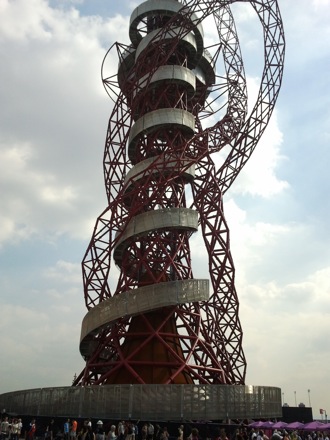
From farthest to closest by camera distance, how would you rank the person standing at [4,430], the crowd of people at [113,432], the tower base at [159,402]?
the tower base at [159,402] → the person standing at [4,430] → the crowd of people at [113,432]

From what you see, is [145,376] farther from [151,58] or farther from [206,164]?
[151,58]

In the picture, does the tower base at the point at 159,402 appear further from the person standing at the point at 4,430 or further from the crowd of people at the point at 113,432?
the person standing at the point at 4,430

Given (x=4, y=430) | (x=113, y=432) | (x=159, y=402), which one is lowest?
(x=4, y=430)

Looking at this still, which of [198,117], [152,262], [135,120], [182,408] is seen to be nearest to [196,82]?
[198,117]

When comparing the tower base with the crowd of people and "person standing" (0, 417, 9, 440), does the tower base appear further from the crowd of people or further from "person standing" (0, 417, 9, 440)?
"person standing" (0, 417, 9, 440)

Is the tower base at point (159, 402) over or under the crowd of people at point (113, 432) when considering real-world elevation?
over

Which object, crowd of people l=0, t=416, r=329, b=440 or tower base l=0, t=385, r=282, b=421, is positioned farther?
tower base l=0, t=385, r=282, b=421

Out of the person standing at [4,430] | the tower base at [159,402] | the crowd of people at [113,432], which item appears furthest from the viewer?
the tower base at [159,402]

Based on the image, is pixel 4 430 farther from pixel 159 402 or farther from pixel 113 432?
pixel 113 432

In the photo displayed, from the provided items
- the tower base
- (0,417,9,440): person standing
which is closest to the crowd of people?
(0,417,9,440): person standing

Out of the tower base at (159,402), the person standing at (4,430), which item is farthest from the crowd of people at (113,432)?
the tower base at (159,402)

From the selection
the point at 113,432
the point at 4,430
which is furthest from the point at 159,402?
Result: the point at 4,430

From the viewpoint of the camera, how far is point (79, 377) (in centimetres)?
2625

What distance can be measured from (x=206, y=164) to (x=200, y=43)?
10022mm
